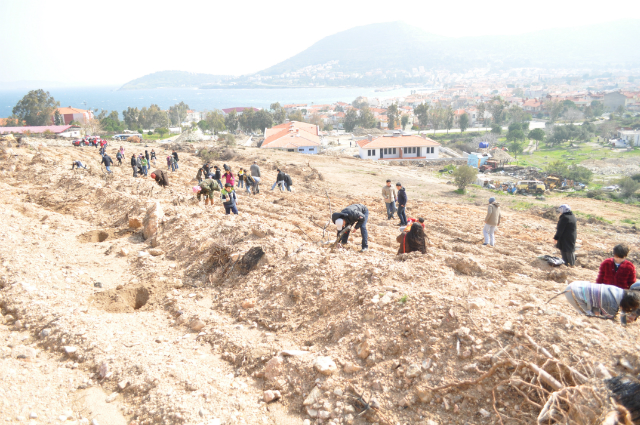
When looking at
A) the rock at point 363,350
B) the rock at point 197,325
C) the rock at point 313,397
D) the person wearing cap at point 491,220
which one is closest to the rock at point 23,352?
the rock at point 197,325

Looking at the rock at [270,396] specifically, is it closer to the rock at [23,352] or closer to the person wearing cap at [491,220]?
the rock at [23,352]

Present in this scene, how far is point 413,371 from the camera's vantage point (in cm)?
417

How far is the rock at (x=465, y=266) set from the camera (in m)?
6.71

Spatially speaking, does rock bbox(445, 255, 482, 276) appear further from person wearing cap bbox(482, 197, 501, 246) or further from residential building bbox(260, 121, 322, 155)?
residential building bbox(260, 121, 322, 155)

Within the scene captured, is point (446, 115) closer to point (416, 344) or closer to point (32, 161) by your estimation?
point (32, 161)

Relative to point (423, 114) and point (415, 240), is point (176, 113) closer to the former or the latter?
point (423, 114)

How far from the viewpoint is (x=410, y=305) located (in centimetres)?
497

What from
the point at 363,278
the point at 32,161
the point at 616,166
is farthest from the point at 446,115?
the point at 363,278

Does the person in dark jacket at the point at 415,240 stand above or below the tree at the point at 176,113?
below

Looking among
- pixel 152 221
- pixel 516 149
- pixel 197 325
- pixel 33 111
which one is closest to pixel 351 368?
pixel 197 325

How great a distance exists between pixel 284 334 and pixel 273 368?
0.77m

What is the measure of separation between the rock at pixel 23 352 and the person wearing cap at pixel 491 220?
883cm

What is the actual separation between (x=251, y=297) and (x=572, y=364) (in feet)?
14.6

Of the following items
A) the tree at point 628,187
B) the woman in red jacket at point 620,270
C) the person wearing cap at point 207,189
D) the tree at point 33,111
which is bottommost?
the tree at point 628,187
